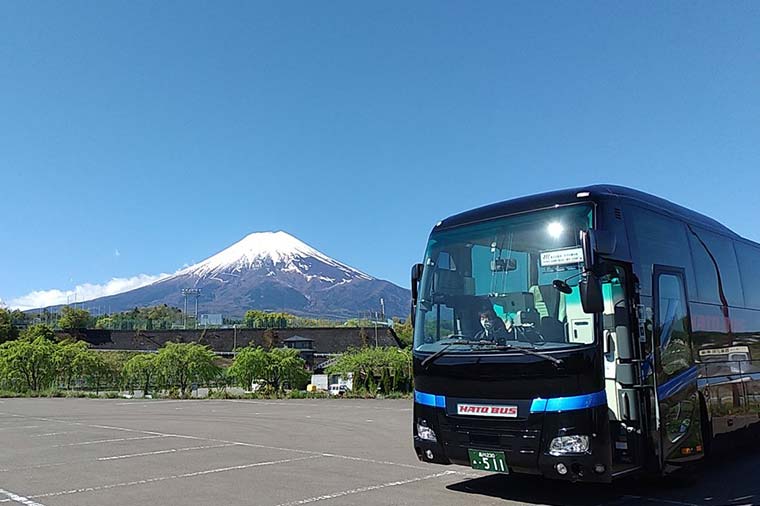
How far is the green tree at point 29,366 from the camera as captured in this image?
35094 mm

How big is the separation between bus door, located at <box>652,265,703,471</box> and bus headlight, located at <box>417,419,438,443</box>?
2.25 meters

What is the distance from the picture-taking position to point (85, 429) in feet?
53.4

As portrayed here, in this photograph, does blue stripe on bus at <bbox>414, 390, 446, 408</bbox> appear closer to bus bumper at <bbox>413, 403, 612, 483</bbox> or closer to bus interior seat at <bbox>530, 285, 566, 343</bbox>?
bus bumper at <bbox>413, 403, 612, 483</bbox>

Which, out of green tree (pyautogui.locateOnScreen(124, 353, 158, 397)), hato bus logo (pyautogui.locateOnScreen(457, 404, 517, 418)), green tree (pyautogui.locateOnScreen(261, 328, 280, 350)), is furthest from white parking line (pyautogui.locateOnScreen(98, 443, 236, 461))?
green tree (pyautogui.locateOnScreen(261, 328, 280, 350))

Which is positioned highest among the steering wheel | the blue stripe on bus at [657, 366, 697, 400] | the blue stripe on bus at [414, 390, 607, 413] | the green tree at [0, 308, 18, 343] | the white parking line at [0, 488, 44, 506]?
the green tree at [0, 308, 18, 343]

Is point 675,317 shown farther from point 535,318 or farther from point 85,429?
point 85,429

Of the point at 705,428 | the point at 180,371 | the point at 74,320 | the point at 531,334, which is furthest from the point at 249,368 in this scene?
the point at 74,320

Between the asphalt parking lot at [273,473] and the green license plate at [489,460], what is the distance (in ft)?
2.43

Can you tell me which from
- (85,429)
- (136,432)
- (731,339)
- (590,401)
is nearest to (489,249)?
(590,401)

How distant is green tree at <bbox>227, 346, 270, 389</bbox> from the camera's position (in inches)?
1286

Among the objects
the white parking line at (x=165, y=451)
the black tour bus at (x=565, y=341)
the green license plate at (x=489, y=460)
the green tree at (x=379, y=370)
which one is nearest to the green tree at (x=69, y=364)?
the green tree at (x=379, y=370)

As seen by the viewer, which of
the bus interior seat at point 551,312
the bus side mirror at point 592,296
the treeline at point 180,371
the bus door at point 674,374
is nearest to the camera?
the bus side mirror at point 592,296

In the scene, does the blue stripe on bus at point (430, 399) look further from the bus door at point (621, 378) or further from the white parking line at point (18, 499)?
the white parking line at point (18, 499)

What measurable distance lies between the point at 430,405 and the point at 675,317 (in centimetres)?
291
